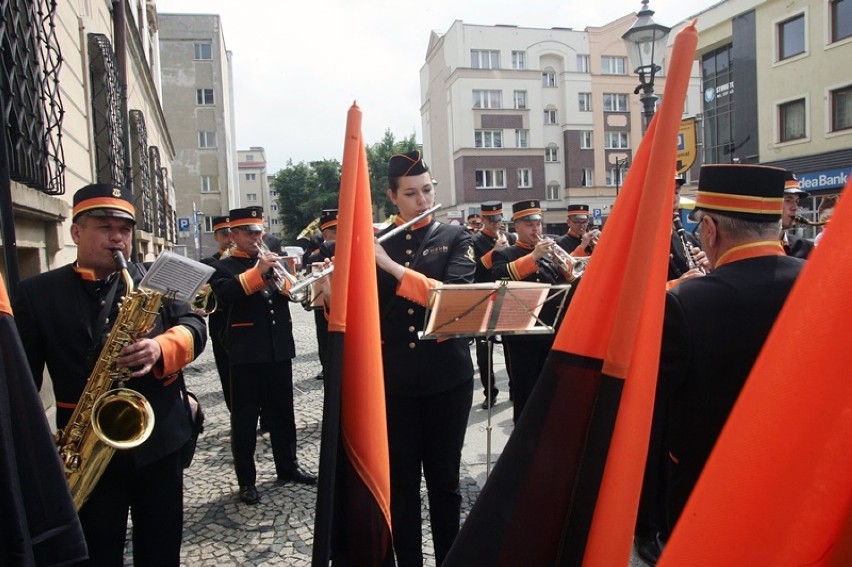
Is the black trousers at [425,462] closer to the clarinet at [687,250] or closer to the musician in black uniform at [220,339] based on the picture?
the clarinet at [687,250]

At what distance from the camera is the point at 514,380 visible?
558cm

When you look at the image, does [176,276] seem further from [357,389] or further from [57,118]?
[57,118]

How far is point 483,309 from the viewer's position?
3.24m

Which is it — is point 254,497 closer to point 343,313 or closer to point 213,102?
point 343,313

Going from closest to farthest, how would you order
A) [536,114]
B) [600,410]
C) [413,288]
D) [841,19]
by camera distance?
[600,410] < [413,288] < [841,19] < [536,114]

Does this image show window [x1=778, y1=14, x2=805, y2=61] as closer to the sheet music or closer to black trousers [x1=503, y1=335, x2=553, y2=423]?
black trousers [x1=503, y1=335, x2=553, y2=423]

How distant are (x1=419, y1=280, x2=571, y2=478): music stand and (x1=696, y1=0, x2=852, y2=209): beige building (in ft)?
65.5

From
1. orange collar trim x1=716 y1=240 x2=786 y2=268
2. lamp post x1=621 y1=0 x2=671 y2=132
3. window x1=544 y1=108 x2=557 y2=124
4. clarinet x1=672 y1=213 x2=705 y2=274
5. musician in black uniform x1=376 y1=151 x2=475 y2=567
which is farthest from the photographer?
window x1=544 y1=108 x2=557 y2=124

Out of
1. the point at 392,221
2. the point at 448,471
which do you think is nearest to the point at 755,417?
the point at 448,471

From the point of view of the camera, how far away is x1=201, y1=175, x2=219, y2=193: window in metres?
44.0

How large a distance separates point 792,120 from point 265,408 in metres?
24.8

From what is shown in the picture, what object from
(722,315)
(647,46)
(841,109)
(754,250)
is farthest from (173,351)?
(841,109)

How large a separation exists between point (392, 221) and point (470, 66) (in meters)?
44.3

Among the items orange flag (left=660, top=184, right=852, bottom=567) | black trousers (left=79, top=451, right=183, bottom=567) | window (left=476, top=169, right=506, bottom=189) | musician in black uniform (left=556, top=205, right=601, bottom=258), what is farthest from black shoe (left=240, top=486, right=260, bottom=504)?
window (left=476, top=169, right=506, bottom=189)
